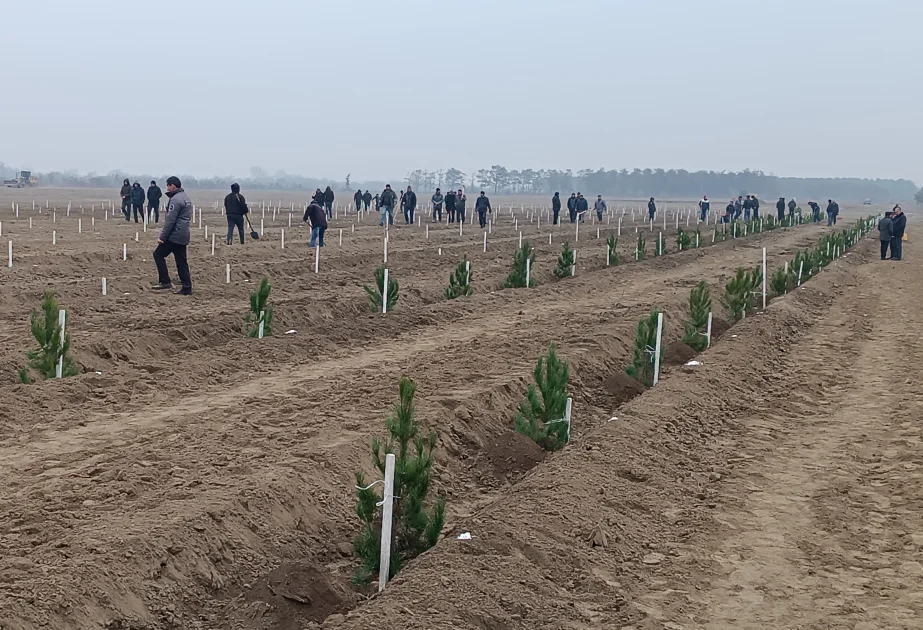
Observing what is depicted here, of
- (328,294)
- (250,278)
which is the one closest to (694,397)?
(328,294)

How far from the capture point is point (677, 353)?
40.1ft

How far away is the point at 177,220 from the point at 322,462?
7.80 m

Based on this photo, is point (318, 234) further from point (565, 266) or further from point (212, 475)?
point (212, 475)

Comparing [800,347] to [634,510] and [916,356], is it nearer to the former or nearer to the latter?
[916,356]

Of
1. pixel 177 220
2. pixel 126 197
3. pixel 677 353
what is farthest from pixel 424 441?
pixel 126 197

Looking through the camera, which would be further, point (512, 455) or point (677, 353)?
point (677, 353)

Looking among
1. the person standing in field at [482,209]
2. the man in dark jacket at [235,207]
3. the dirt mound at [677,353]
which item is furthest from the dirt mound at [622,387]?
the person standing in field at [482,209]

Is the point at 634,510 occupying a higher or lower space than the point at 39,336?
lower

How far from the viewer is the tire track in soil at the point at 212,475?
5.05 meters

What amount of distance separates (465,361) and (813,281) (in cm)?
1355

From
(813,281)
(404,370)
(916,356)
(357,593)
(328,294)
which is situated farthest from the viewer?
(813,281)

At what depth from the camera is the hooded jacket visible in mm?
13562

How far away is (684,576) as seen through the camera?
5492 mm

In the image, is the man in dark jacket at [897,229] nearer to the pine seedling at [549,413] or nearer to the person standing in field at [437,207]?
the person standing in field at [437,207]
